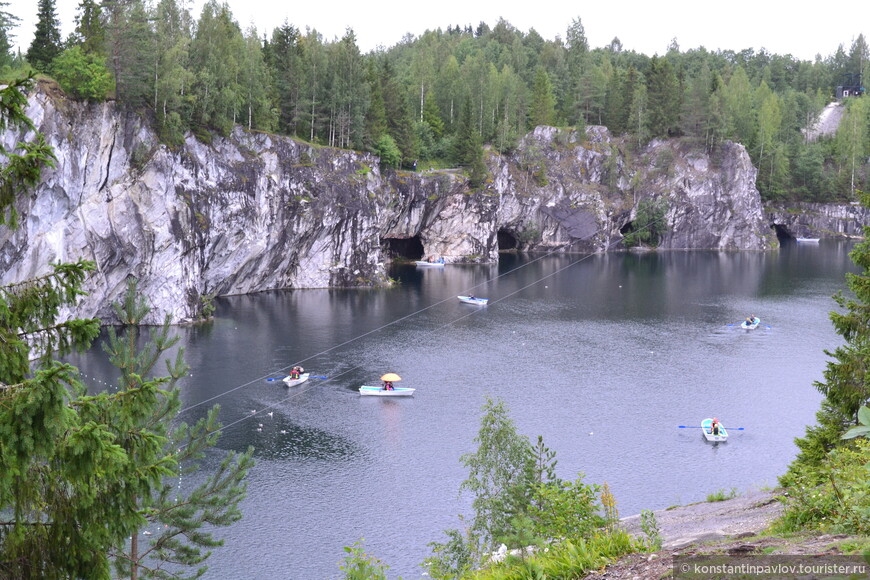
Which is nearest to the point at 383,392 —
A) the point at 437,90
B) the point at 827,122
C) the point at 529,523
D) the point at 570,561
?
the point at 529,523

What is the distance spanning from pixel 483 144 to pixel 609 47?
8854cm

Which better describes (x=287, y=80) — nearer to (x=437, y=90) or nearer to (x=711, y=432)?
(x=437, y=90)

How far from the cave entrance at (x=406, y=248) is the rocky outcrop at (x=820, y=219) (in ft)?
202

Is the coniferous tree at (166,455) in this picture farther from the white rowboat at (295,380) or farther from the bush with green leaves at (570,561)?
Answer: the white rowboat at (295,380)

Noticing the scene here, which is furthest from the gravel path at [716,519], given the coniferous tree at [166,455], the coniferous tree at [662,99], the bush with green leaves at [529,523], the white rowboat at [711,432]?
the coniferous tree at [662,99]

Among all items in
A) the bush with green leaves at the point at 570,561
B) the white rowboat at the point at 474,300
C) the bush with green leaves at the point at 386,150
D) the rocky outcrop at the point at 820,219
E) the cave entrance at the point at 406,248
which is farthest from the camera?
Answer: the rocky outcrop at the point at 820,219

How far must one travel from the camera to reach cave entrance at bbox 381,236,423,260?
102 m

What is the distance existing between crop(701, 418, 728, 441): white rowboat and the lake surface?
0.41m

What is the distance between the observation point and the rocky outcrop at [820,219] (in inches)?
5017

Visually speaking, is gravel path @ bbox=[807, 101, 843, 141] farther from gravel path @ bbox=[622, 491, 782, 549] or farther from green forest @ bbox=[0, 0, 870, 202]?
gravel path @ bbox=[622, 491, 782, 549]

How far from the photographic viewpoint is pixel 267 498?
3017 cm

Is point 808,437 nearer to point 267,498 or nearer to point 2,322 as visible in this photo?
point 2,322

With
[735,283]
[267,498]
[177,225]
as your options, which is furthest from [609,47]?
[267,498]

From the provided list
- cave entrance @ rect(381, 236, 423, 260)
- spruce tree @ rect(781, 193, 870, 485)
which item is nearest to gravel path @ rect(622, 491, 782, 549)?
spruce tree @ rect(781, 193, 870, 485)
